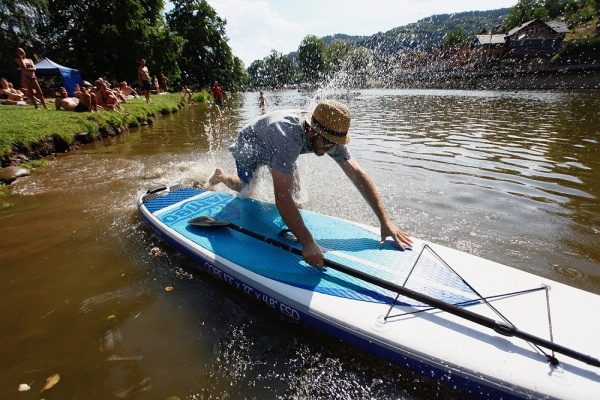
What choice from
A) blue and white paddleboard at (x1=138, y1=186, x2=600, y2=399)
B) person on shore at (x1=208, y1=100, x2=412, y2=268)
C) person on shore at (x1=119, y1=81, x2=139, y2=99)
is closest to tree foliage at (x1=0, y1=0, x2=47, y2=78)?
person on shore at (x1=119, y1=81, x2=139, y2=99)

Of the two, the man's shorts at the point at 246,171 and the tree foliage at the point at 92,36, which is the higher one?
the tree foliage at the point at 92,36

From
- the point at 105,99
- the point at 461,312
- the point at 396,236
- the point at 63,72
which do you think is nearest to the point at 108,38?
the point at 63,72

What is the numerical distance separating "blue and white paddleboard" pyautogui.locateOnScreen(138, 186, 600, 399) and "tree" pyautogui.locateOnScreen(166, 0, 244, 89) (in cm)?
5284

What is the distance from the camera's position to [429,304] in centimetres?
226

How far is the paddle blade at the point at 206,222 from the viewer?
374 cm

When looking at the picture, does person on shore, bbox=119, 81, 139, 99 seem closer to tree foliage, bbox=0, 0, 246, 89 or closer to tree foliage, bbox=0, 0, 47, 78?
tree foliage, bbox=0, 0, 246, 89

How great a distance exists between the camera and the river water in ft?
7.53

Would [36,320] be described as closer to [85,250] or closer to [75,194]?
[85,250]

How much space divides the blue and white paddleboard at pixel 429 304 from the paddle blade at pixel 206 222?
0.10 meters

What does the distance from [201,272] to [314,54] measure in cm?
9857

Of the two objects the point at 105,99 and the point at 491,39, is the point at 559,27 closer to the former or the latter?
the point at 491,39

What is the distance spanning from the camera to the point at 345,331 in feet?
7.75

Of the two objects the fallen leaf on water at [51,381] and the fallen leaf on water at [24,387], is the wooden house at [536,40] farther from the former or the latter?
the fallen leaf on water at [24,387]

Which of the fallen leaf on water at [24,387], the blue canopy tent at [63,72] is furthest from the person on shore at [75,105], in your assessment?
the fallen leaf on water at [24,387]
